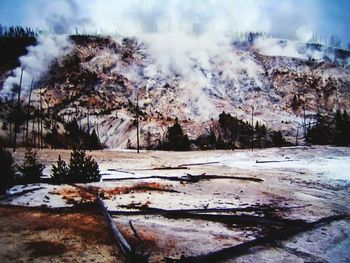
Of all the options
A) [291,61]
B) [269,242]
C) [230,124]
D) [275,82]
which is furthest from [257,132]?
[269,242]

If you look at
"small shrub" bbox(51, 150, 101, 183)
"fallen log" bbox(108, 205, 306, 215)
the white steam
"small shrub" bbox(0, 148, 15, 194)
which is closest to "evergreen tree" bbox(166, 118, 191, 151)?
"small shrub" bbox(51, 150, 101, 183)

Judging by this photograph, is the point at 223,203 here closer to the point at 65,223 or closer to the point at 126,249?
the point at 65,223

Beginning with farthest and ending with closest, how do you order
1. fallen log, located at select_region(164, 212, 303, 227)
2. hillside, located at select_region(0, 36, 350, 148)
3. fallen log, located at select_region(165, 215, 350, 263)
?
1. hillside, located at select_region(0, 36, 350, 148)
2. fallen log, located at select_region(164, 212, 303, 227)
3. fallen log, located at select_region(165, 215, 350, 263)

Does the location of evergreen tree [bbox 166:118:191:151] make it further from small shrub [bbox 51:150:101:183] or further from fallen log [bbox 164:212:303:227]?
fallen log [bbox 164:212:303:227]

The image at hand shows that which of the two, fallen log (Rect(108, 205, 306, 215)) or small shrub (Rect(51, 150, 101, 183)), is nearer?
fallen log (Rect(108, 205, 306, 215))

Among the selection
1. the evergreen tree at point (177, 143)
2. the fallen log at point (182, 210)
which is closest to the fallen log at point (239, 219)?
the fallen log at point (182, 210)

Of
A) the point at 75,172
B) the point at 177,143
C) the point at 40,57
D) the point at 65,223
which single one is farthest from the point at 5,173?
the point at 40,57

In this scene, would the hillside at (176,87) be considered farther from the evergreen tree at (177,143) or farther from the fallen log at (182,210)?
the fallen log at (182,210)
